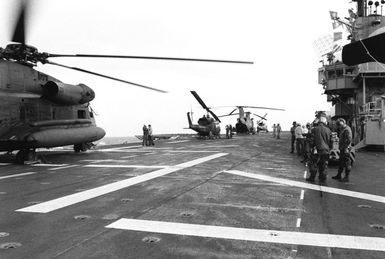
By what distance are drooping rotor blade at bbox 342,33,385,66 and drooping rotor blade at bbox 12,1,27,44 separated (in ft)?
33.2

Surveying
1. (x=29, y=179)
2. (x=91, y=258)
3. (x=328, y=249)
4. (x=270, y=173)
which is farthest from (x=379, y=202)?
(x=29, y=179)

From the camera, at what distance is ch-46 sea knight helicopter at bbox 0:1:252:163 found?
13695mm

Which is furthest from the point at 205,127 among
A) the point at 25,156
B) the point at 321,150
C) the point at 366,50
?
the point at 366,50

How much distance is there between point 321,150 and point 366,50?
5675 mm

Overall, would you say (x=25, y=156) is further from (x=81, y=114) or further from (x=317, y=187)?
(x=317, y=187)

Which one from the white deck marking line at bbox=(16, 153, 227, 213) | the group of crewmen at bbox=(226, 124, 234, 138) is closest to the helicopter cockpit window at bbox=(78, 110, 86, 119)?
the white deck marking line at bbox=(16, 153, 227, 213)

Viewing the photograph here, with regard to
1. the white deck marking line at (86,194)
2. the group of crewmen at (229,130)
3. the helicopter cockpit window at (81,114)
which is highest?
the helicopter cockpit window at (81,114)

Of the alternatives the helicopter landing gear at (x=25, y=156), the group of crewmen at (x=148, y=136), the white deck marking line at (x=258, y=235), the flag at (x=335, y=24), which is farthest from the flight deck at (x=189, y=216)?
the flag at (x=335, y=24)

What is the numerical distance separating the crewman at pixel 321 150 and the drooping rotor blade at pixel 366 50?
5408 millimetres

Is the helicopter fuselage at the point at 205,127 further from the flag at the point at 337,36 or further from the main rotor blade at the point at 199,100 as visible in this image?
the flag at the point at 337,36

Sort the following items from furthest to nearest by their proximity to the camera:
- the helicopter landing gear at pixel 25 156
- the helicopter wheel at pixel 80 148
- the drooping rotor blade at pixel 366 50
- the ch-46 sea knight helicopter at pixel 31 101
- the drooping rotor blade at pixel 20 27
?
the helicopter wheel at pixel 80 148 → the helicopter landing gear at pixel 25 156 → the ch-46 sea knight helicopter at pixel 31 101 → the drooping rotor blade at pixel 20 27 → the drooping rotor blade at pixel 366 50

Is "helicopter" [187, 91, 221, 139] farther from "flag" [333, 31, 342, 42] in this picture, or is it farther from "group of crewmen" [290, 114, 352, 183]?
"group of crewmen" [290, 114, 352, 183]

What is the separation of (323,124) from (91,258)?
7776 mm

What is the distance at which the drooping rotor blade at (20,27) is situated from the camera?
1118 cm
